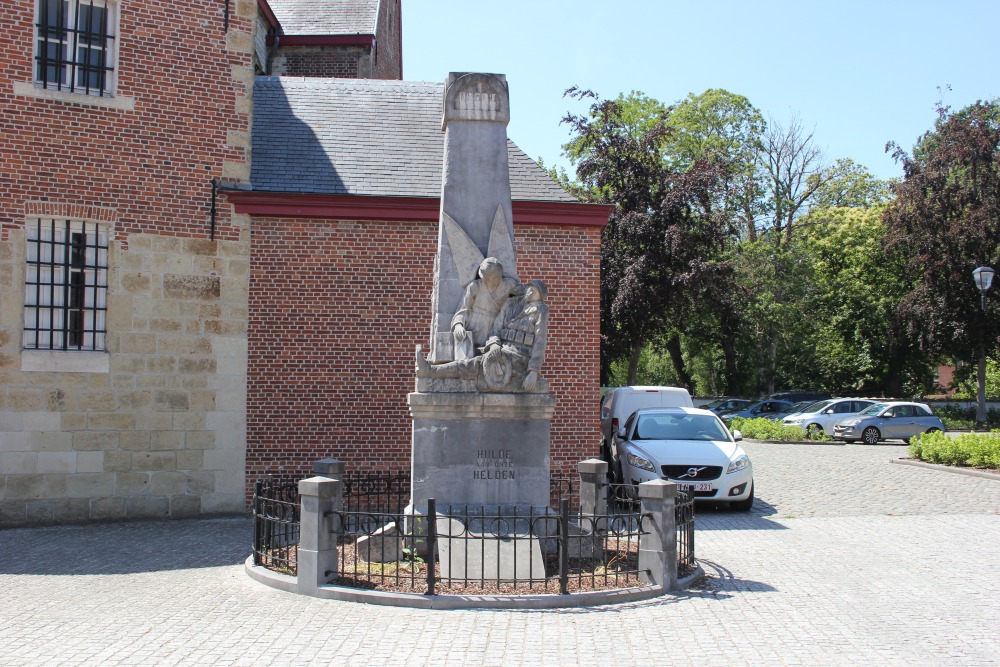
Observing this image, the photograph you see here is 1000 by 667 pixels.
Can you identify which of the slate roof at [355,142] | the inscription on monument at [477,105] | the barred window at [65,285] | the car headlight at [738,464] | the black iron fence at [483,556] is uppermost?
the slate roof at [355,142]

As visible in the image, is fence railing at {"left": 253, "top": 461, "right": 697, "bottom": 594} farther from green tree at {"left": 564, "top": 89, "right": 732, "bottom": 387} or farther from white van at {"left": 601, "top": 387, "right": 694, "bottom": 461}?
green tree at {"left": 564, "top": 89, "right": 732, "bottom": 387}

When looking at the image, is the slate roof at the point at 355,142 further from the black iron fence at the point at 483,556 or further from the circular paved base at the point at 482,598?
the circular paved base at the point at 482,598

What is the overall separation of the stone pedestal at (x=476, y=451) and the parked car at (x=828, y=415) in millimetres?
21825

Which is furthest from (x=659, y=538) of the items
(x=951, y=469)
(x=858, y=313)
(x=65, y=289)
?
(x=858, y=313)

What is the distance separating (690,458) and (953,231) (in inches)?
926

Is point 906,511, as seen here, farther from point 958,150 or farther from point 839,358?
point 839,358

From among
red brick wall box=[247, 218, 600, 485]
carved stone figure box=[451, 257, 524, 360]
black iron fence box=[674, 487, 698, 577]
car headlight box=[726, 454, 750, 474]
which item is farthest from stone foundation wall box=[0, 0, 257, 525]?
car headlight box=[726, 454, 750, 474]

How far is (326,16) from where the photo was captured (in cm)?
→ 2228

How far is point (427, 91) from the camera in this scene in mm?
16125

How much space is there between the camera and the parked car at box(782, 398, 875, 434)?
94.3ft

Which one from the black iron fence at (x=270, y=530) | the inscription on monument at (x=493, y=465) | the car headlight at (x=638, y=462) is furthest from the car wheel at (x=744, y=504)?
the black iron fence at (x=270, y=530)

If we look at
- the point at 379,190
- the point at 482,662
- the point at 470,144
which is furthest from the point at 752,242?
the point at 482,662

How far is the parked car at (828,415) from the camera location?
94.3ft

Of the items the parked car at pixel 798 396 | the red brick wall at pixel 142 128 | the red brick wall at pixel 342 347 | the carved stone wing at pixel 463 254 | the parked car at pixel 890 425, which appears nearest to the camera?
the carved stone wing at pixel 463 254
